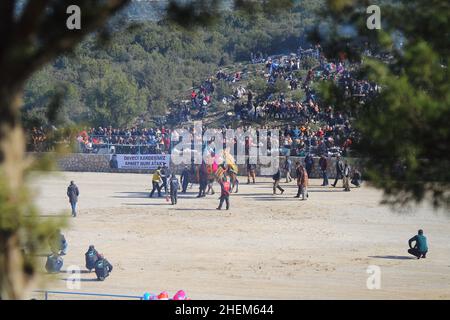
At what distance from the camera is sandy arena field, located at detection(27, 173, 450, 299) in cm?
1823

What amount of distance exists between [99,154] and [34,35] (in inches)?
1431

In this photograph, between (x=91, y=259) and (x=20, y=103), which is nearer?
(x=20, y=103)

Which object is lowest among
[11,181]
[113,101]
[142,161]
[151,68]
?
[142,161]

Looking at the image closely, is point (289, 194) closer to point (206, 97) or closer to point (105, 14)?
point (206, 97)

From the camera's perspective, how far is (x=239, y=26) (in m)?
76.5

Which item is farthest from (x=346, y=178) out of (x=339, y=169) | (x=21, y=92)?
(x=21, y=92)

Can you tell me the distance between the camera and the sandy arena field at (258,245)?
18234 millimetres

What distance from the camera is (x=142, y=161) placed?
41.2 metres

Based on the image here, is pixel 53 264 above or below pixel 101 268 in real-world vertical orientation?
above

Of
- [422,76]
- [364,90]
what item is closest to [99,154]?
[364,90]

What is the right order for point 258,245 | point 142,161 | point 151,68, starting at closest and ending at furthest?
point 258,245
point 142,161
point 151,68

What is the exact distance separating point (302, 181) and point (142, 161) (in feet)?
41.2

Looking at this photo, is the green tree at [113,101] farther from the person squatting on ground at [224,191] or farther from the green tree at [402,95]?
the green tree at [402,95]

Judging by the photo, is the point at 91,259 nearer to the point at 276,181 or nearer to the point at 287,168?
the point at 276,181
